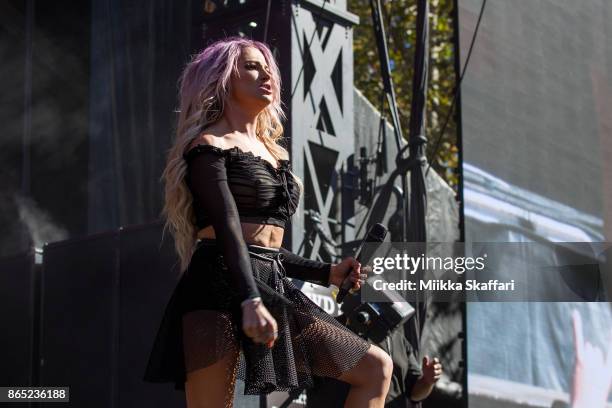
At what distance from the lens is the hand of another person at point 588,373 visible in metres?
6.18

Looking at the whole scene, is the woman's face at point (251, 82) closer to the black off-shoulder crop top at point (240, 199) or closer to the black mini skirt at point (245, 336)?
the black off-shoulder crop top at point (240, 199)

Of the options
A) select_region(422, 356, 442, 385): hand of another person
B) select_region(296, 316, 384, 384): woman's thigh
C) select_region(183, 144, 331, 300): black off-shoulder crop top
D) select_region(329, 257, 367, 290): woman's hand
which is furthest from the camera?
select_region(422, 356, 442, 385): hand of another person

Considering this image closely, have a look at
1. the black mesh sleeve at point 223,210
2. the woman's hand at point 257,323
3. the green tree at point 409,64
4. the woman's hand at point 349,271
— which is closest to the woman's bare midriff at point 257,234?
the black mesh sleeve at point 223,210

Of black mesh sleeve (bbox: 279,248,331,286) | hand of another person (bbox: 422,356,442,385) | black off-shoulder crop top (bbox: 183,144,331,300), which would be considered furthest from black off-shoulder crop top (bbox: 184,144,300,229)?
hand of another person (bbox: 422,356,442,385)

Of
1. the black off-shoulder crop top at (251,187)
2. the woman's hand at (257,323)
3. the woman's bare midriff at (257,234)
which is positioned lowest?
the woman's hand at (257,323)

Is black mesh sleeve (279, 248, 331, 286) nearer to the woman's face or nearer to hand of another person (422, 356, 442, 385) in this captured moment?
the woman's face

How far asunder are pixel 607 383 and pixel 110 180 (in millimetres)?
3468

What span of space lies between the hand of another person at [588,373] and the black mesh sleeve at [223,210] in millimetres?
3970

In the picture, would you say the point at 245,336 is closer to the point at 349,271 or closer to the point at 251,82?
the point at 349,271

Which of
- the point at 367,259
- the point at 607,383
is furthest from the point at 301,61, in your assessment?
the point at 607,383

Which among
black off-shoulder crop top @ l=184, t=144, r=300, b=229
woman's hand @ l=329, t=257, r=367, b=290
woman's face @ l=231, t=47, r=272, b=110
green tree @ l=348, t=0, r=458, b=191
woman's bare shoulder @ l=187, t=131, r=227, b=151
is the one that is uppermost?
green tree @ l=348, t=0, r=458, b=191

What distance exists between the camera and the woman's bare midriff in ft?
9.66

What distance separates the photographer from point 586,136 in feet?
21.9

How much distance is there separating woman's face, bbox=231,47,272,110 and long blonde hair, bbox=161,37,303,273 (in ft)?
0.07
